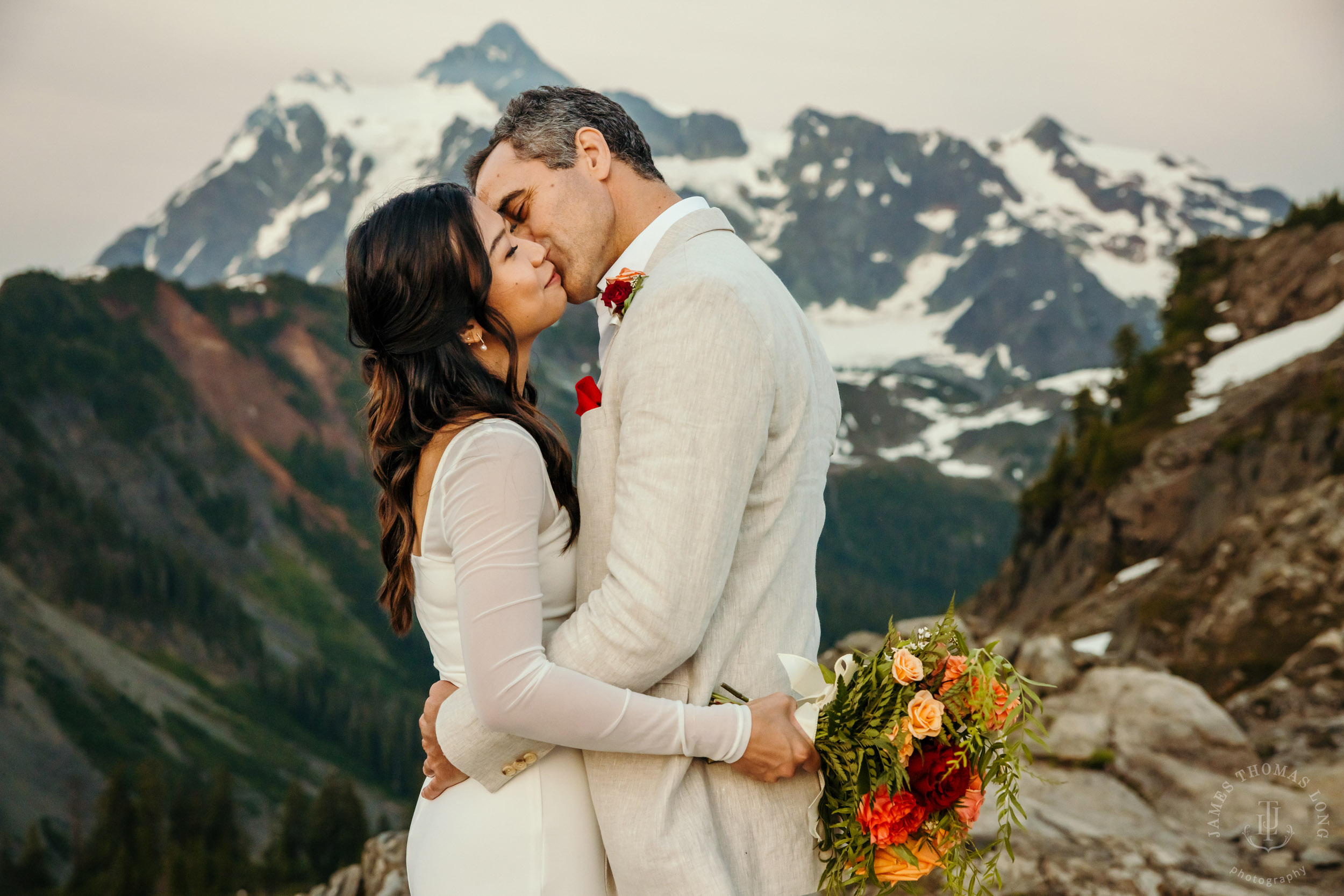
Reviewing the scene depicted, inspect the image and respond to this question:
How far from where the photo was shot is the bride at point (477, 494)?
9.45ft

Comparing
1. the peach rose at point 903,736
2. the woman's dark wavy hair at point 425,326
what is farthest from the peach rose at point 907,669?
the woman's dark wavy hair at point 425,326

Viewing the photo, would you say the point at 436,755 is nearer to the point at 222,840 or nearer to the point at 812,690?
the point at 812,690

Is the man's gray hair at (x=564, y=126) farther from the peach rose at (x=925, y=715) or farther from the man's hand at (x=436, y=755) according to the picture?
the peach rose at (x=925, y=715)

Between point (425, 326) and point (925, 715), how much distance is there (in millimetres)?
1872

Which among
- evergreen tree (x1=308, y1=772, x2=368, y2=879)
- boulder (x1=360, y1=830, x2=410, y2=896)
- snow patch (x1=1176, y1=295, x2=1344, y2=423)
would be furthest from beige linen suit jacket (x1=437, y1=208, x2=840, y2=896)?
evergreen tree (x1=308, y1=772, x2=368, y2=879)

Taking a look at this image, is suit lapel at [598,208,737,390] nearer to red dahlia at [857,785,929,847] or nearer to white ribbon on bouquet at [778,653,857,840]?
white ribbon on bouquet at [778,653,857,840]

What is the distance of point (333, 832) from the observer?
258 feet

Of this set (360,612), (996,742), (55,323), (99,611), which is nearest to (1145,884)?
(996,742)

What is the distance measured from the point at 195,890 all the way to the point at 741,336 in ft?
284

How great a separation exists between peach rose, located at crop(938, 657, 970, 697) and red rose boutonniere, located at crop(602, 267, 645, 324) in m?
1.43

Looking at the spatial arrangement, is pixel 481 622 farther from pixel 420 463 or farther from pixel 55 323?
pixel 55 323

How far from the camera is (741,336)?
2.85 m

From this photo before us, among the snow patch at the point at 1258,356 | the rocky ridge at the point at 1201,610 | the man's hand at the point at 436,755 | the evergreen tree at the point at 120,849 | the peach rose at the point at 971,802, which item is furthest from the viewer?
the evergreen tree at the point at 120,849

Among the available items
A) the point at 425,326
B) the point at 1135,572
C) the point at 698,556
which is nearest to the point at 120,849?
the point at 1135,572
